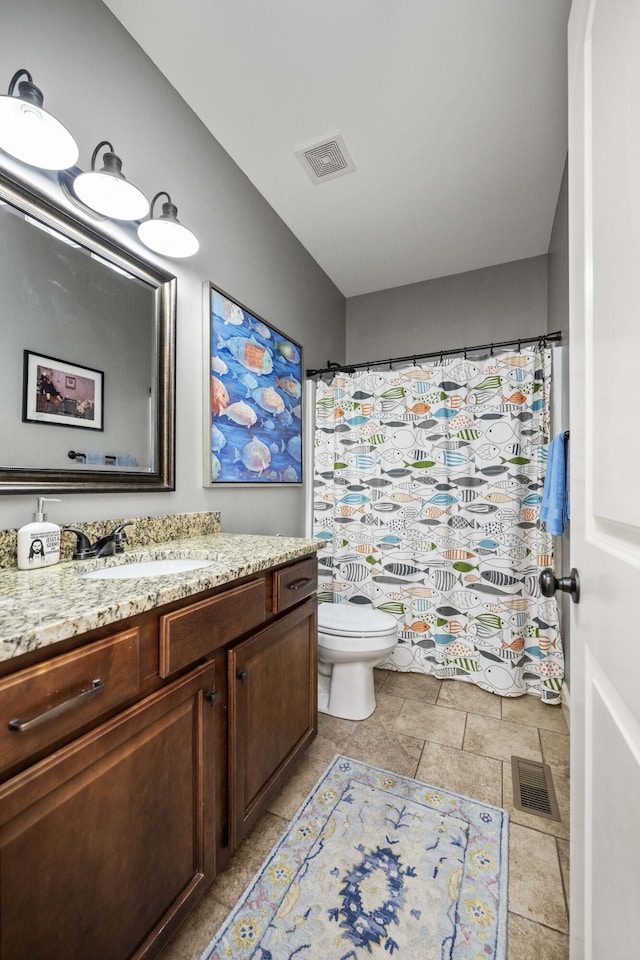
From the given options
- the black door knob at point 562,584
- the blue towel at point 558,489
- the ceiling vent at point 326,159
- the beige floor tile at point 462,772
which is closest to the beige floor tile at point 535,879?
the beige floor tile at point 462,772

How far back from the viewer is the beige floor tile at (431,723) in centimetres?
174

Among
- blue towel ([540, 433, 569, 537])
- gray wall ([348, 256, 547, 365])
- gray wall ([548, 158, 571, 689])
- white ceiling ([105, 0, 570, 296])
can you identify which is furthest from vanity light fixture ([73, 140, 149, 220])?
gray wall ([348, 256, 547, 365])

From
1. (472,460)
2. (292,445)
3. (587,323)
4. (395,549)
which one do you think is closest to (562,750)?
(395,549)

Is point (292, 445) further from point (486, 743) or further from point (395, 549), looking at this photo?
point (486, 743)

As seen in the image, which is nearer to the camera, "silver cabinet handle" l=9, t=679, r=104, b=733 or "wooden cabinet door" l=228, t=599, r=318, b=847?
"silver cabinet handle" l=9, t=679, r=104, b=733

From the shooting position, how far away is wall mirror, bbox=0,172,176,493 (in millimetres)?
1085

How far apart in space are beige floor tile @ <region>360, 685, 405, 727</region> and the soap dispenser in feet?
4.93

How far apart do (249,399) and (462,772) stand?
180 centimetres

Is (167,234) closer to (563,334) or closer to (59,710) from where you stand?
(59,710)

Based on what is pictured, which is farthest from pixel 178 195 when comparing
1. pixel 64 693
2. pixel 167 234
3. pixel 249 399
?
pixel 64 693

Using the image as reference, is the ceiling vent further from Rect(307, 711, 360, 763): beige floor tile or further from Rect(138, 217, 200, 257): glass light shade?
Rect(307, 711, 360, 763): beige floor tile

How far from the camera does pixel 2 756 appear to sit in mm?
574

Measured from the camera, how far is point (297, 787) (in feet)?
4.76

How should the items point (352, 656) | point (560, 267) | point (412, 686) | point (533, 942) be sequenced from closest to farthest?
point (533, 942) < point (352, 656) < point (560, 267) < point (412, 686)
